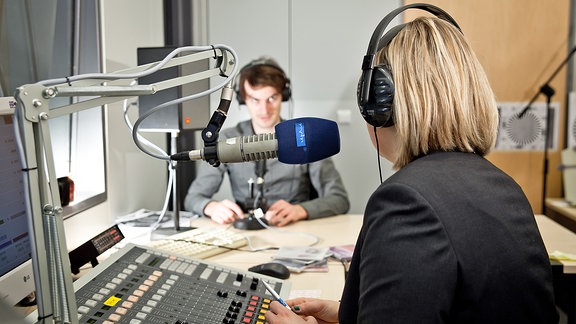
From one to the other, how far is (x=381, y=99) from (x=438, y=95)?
10 centimetres

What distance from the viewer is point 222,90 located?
2.90ft

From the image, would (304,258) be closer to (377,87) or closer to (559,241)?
(377,87)

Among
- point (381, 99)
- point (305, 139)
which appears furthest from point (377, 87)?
point (305, 139)

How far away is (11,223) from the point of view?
945 mm

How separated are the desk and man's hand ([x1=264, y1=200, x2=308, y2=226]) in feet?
0.09

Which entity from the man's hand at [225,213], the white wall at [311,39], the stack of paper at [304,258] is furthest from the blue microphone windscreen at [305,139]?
the white wall at [311,39]

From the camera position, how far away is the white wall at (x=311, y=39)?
10.7 ft

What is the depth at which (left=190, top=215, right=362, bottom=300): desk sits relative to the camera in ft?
4.53

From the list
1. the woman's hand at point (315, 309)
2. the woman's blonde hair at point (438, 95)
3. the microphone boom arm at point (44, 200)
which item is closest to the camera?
the microphone boom arm at point (44, 200)

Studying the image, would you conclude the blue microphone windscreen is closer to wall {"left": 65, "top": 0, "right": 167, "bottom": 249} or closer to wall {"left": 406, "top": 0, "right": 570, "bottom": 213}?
wall {"left": 65, "top": 0, "right": 167, "bottom": 249}

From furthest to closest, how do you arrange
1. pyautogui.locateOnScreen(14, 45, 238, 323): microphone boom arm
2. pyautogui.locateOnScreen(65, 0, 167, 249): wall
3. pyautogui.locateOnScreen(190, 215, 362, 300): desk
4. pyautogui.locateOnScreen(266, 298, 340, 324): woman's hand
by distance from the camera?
pyautogui.locateOnScreen(65, 0, 167, 249): wall < pyautogui.locateOnScreen(190, 215, 362, 300): desk < pyautogui.locateOnScreen(266, 298, 340, 324): woman's hand < pyautogui.locateOnScreen(14, 45, 238, 323): microphone boom arm

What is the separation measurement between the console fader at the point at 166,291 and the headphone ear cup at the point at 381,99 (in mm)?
457

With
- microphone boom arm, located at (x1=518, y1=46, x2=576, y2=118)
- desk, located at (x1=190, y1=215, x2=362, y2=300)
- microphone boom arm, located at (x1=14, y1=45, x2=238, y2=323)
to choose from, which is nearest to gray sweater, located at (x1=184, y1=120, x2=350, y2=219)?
desk, located at (x1=190, y1=215, x2=362, y2=300)

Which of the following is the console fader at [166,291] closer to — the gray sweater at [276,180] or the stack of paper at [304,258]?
the stack of paper at [304,258]
